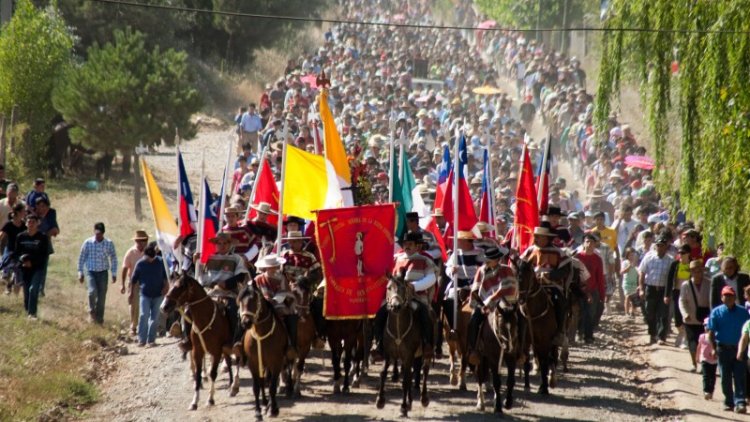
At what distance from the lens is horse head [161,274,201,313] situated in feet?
52.1

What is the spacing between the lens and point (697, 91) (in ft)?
58.7

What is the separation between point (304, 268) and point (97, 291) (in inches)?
225

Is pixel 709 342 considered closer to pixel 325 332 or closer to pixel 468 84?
pixel 325 332

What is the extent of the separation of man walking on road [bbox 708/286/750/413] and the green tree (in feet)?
76.0

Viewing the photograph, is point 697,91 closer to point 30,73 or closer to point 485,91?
point 30,73

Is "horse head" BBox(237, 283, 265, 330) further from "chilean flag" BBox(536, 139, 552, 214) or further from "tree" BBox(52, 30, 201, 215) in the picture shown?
"tree" BBox(52, 30, 201, 215)

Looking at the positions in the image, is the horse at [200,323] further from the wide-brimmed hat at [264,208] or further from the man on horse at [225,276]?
the wide-brimmed hat at [264,208]

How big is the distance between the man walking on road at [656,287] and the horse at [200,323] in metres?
8.35

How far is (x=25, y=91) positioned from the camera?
35750mm

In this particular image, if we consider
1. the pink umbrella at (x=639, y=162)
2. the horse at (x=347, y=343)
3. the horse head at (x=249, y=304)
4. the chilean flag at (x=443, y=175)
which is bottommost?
the horse at (x=347, y=343)

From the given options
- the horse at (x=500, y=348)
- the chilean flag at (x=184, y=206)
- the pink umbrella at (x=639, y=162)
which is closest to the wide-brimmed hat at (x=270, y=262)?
the horse at (x=500, y=348)

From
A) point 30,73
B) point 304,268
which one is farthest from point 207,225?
point 30,73

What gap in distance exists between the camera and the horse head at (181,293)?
1587 cm

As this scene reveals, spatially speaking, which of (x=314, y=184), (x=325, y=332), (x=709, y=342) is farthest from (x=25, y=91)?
(x=709, y=342)
